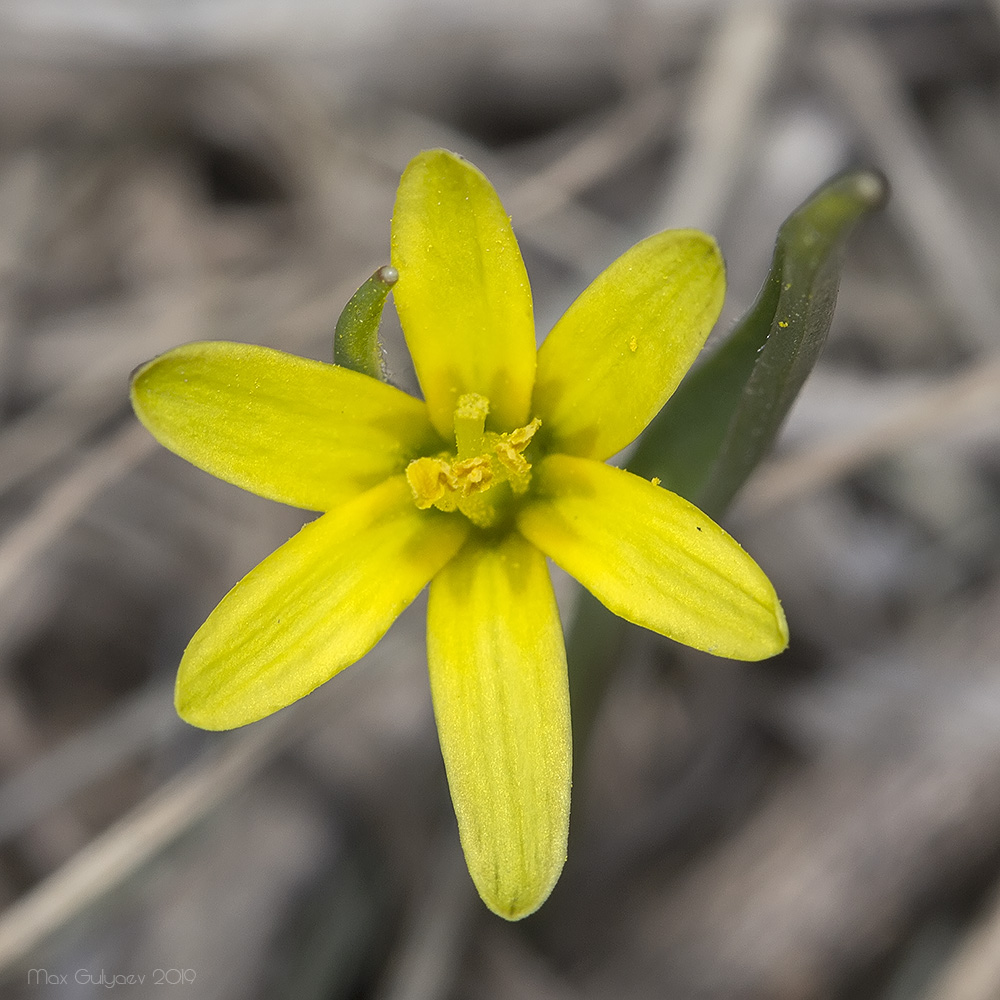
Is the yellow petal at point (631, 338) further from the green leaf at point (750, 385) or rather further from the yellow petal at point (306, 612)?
the yellow petal at point (306, 612)

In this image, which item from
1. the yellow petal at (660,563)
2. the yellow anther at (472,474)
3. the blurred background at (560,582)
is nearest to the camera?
the yellow petal at (660,563)

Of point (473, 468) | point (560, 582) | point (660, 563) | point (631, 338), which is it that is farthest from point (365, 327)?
point (560, 582)

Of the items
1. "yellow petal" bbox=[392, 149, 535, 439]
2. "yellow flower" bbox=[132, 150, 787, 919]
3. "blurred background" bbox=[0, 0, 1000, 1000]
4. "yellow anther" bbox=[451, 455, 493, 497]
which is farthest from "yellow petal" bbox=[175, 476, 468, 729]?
"blurred background" bbox=[0, 0, 1000, 1000]

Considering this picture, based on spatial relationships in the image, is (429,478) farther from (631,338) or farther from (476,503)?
(631,338)

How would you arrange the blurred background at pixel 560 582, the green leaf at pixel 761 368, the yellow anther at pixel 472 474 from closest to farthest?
the green leaf at pixel 761 368 → the yellow anther at pixel 472 474 → the blurred background at pixel 560 582

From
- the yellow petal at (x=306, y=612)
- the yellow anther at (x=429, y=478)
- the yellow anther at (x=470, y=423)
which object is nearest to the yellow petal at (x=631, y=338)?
the yellow anther at (x=470, y=423)

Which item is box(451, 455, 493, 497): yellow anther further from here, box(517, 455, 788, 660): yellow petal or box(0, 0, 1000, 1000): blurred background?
box(0, 0, 1000, 1000): blurred background

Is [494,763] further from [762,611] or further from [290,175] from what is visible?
[290,175]
